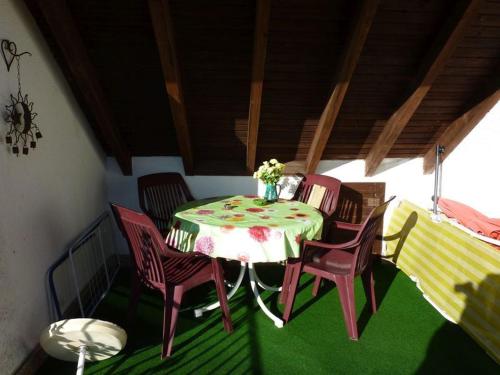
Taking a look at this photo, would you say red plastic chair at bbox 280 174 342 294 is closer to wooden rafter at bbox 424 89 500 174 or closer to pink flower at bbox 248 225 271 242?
pink flower at bbox 248 225 271 242

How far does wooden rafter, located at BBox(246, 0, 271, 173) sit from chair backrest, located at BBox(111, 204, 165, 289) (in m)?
1.45

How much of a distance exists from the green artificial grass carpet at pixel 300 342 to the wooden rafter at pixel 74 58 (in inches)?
70.1

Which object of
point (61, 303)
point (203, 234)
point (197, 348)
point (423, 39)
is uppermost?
point (423, 39)

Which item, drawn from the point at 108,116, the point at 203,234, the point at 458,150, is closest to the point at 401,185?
the point at 458,150

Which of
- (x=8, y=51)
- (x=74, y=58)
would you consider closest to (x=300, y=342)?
(x=74, y=58)

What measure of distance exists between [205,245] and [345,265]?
1.20 metres

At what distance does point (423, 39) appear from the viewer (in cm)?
290

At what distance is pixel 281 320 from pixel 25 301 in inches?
77.2

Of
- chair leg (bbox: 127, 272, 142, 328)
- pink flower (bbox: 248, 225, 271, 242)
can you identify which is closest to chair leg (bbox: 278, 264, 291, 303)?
pink flower (bbox: 248, 225, 271, 242)

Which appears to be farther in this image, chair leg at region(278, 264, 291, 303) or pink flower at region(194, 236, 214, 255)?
chair leg at region(278, 264, 291, 303)

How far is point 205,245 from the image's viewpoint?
103 inches

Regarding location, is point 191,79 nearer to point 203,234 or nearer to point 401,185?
point 203,234

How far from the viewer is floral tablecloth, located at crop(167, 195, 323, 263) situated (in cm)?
255

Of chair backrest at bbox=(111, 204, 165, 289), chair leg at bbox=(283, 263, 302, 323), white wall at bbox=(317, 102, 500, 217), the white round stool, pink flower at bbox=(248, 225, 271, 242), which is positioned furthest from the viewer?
white wall at bbox=(317, 102, 500, 217)
